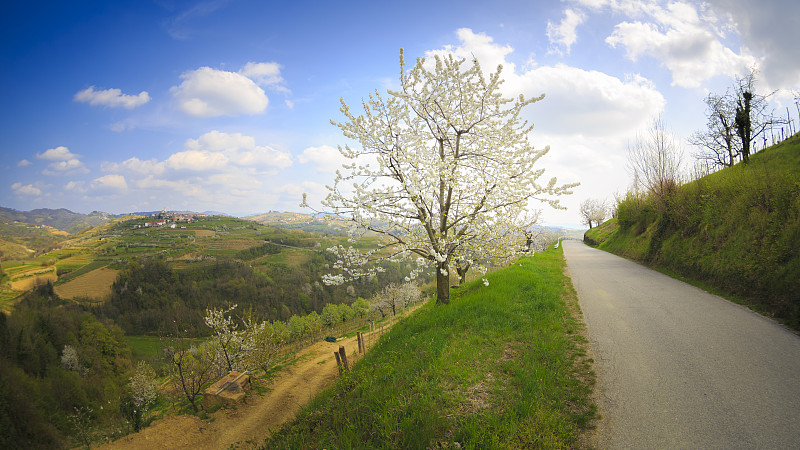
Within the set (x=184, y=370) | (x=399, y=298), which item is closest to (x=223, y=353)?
(x=184, y=370)

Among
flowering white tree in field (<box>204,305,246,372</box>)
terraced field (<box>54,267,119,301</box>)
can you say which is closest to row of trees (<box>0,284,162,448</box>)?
flowering white tree in field (<box>204,305,246,372</box>)

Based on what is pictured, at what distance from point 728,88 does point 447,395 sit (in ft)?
122

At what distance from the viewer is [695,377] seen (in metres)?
4.76

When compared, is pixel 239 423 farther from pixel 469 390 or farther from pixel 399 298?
pixel 399 298

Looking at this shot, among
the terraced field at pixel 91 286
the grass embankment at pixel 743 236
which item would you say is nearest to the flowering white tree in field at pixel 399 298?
the grass embankment at pixel 743 236

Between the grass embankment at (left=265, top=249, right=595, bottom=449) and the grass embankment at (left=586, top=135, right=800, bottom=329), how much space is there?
4.93 metres

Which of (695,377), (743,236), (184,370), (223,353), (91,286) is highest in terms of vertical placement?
(743,236)

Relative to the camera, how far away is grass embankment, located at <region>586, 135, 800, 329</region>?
7770 mm

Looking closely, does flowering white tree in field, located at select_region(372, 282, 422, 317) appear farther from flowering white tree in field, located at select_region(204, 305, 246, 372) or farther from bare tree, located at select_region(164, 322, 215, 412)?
bare tree, located at select_region(164, 322, 215, 412)

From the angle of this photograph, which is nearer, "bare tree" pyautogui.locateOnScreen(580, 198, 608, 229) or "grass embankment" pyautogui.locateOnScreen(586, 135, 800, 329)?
"grass embankment" pyautogui.locateOnScreen(586, 135, 800, 329)

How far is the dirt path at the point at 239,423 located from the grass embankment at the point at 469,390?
434cm

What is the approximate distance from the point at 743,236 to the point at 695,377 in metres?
9.38

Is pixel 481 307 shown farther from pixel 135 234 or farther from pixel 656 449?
pixel 135 234

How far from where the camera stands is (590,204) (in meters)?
73.5
